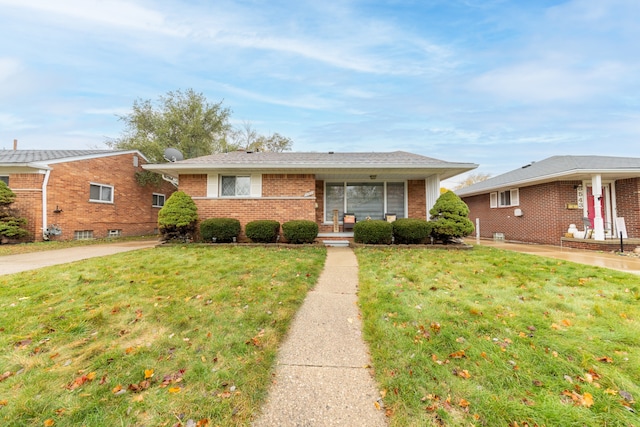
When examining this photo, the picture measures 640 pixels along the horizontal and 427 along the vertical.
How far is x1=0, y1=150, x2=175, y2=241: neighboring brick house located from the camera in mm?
9930

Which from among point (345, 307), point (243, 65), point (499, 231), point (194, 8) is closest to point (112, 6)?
point (194, 8)

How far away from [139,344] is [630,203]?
15865mm

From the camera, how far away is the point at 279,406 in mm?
1773

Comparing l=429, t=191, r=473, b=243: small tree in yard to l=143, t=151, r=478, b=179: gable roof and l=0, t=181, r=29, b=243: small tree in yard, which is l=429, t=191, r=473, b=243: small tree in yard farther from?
l=0, t=181, r=29, b=243: small tree in yard

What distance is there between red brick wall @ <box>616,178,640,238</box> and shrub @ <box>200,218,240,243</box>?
15074 mm

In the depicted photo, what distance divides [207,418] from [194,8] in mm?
11381

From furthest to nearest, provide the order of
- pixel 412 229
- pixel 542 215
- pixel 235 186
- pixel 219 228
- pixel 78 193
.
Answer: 1. pixel 78 193
2. pixel 542 215
3. pixel 235 186
4. pixel 219 228
5. pixel 412 229

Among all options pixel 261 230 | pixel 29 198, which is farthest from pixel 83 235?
pixel 261 230

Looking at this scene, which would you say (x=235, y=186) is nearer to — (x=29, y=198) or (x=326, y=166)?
(x=326, y=166)

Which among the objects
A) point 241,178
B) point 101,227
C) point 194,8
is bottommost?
point 101,227

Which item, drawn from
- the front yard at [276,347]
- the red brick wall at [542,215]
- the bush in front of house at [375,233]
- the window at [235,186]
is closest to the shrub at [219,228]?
the window at [235,186]

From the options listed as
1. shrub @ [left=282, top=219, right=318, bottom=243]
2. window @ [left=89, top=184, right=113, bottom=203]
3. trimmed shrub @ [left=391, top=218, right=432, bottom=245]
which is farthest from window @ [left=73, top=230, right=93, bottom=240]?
trimmed shrub @ [left=391, top=218, right=432, bottom=245]

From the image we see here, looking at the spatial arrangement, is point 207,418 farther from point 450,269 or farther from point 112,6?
point 112,6

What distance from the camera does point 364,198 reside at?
1131cm
